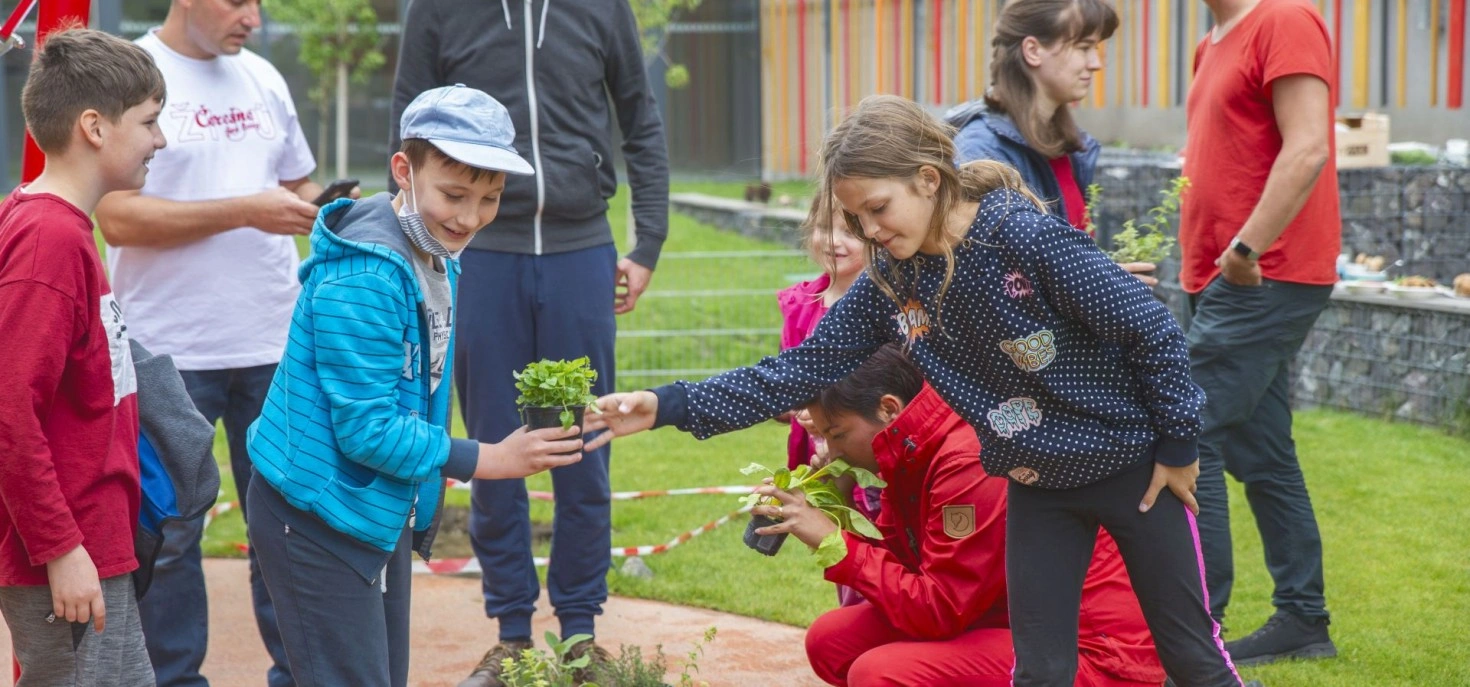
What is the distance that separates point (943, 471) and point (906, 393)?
24 centimetres

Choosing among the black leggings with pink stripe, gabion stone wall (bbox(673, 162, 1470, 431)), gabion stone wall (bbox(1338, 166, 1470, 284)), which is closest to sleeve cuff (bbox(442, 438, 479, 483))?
the black leggings with pink stripe

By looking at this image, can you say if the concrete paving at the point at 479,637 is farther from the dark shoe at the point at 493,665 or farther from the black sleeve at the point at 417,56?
the black sleeve at the point at 417,56

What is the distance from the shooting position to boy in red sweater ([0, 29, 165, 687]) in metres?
2.78

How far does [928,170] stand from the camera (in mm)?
3016

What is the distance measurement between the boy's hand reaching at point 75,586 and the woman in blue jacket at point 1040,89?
2.41 metres

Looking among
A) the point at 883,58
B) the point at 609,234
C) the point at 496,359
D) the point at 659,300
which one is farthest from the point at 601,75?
the point at 883,58

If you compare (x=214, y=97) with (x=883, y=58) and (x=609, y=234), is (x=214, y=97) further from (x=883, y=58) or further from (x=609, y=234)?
Answer: (x=883, y=58)

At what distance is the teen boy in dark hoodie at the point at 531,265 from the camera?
4371 millimetres

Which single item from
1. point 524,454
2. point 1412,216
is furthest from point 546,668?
point 1412,216

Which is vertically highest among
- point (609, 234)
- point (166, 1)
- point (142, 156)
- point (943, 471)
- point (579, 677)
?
point (166, 1)

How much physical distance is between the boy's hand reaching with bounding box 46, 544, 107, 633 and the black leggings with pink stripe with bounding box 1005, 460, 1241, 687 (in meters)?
1.92

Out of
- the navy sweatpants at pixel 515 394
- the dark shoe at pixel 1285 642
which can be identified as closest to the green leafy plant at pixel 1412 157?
the dark shoe at pixel 1285 642

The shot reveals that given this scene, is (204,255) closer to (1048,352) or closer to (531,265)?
(531,265)

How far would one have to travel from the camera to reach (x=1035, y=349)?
3.04m
